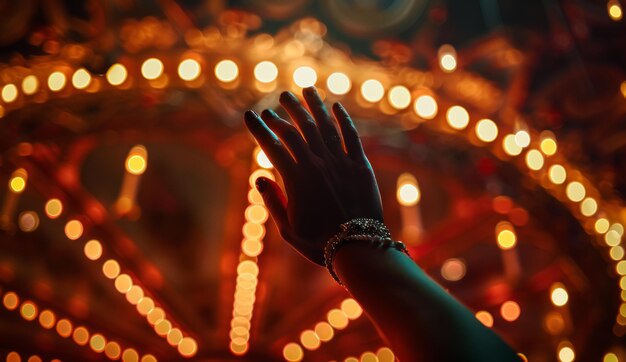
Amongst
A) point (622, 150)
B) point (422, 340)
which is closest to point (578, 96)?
point (622, 150)

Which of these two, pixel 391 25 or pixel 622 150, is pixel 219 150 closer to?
pixel 391 25

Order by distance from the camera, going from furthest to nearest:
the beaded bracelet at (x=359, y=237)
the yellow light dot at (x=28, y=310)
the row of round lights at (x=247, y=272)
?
the yellow light dot at (x=28, y=310) → the row of round lights at (x=247, y=272) → the beaded bracelet at (x=359, y=237)

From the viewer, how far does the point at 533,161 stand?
2.13 metres

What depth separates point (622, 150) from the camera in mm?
3283

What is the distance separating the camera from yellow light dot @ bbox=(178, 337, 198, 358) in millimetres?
2795

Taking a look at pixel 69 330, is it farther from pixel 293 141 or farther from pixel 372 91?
pixel 293 141

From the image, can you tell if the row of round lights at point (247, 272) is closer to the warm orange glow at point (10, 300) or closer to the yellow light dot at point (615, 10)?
the warm orange glow at point (10, 300)

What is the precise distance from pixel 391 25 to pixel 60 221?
333 cm

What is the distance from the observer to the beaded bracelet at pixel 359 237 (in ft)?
2.96

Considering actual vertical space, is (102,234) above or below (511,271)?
below

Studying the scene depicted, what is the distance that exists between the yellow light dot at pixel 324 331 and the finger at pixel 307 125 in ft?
7.25

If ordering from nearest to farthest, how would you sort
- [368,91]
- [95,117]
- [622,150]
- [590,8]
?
[95,117] < [368,91] < [590,8] < [622,150]

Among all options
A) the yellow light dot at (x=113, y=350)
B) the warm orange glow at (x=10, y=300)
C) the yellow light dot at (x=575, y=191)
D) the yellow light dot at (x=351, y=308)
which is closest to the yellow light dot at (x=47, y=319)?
the warm orange glow at (x=10, y=300)

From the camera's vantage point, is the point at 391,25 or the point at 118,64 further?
the point at 391,25
